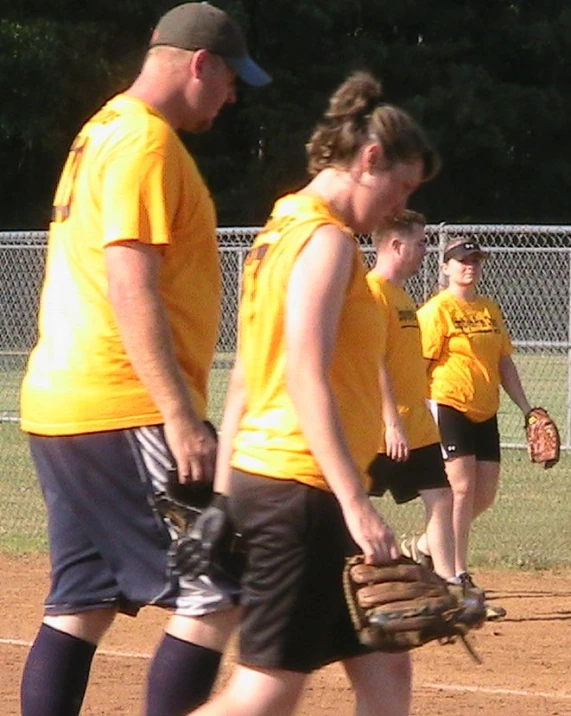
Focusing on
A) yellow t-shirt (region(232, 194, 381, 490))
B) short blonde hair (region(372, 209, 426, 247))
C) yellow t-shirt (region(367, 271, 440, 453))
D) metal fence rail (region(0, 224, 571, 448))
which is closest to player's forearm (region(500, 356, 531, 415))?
yellow t-shirt (region(367, 271, 440, 453))

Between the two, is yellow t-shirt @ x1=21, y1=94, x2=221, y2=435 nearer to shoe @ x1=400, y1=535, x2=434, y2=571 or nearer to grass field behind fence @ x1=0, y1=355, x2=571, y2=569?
shoe @ x1=400, y1=535, x2=434, y2=571

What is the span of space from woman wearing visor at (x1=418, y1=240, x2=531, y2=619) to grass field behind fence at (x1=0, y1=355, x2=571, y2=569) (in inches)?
44.7

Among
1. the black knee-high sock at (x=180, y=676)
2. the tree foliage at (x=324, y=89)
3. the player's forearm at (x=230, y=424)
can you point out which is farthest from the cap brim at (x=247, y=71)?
the tree foliage at (x=324, y=89)

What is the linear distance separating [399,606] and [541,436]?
556 cm

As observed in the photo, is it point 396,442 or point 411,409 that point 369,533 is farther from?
point 411,409

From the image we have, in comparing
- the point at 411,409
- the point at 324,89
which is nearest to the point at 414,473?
the point at 411,409

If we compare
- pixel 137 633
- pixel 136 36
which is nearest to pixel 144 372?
pixel 137 633

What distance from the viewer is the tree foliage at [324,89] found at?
36719 mm

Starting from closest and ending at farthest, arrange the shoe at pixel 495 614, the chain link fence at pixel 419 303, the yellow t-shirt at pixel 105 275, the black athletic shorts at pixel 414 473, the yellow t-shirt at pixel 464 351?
the yellow t-shirt at pixel 105 275 < the black athletic shorts at pixel 414 473 < the shoe at pixel 495 614 < the yellow t-shirt at pixel 464 351 < the chain link fence at pixel 419 303

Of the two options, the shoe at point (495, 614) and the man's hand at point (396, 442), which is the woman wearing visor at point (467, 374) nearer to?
the shoe at point (495, 614)

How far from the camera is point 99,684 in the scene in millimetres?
6613

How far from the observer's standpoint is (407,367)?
25.9 ft

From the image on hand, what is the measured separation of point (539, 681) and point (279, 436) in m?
3.26

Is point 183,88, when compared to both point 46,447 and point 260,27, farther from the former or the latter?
point 260,27
